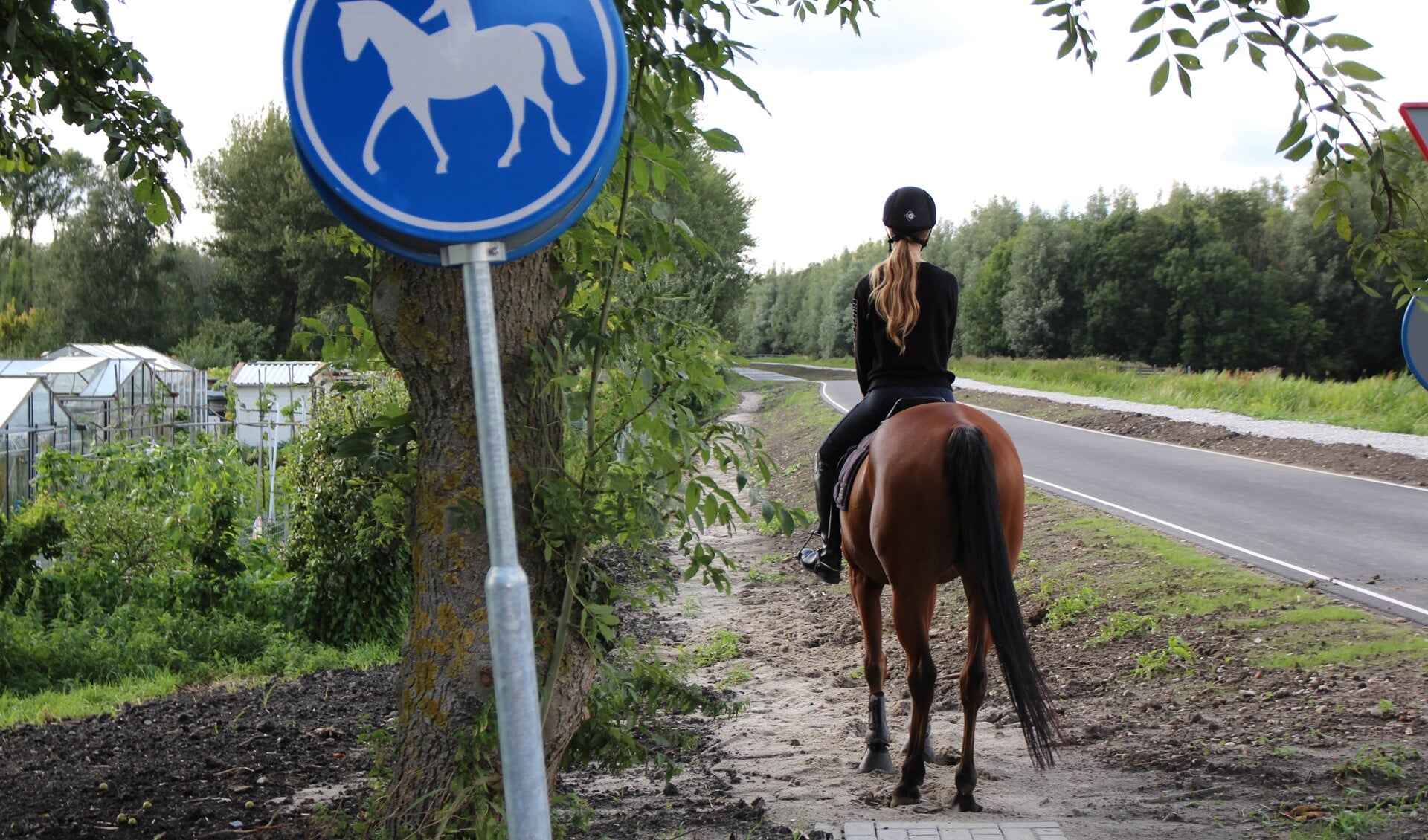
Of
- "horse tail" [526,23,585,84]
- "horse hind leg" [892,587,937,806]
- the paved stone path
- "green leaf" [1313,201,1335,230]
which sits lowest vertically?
the paved stone path

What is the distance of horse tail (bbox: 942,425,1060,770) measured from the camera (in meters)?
4.32

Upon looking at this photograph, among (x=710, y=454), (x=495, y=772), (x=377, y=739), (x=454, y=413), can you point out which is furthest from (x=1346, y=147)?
(x=377, y=739)

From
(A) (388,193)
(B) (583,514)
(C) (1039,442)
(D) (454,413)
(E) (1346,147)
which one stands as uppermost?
(E) (1346,147)

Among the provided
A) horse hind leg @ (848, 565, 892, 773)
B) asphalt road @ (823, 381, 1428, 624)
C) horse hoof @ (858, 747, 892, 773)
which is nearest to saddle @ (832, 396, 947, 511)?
horse hind leg @ (848, 565, 892, 773)

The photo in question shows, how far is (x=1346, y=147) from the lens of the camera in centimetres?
359

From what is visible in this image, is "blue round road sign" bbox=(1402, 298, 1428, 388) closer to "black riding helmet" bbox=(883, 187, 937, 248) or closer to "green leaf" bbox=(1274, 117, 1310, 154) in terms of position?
"green leaf" bbox=(1274, 117, 1310, 154)

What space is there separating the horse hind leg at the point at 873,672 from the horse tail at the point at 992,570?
79 cm

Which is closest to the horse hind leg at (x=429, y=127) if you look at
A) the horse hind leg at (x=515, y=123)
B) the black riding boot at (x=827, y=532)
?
the horse hind leg at (x=515, y=123)

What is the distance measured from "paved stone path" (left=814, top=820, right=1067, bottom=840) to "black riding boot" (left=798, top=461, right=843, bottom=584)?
5.65 ft

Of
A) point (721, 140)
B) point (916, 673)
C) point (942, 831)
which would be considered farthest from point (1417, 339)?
point (721, 140)

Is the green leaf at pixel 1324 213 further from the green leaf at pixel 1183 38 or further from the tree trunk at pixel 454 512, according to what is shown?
the tree trunk at pixel 454 512

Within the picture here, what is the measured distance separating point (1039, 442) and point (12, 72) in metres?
19.3

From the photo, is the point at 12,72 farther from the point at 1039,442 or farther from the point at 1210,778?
the point at 1039,442

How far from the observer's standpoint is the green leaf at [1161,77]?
3.35 meters
